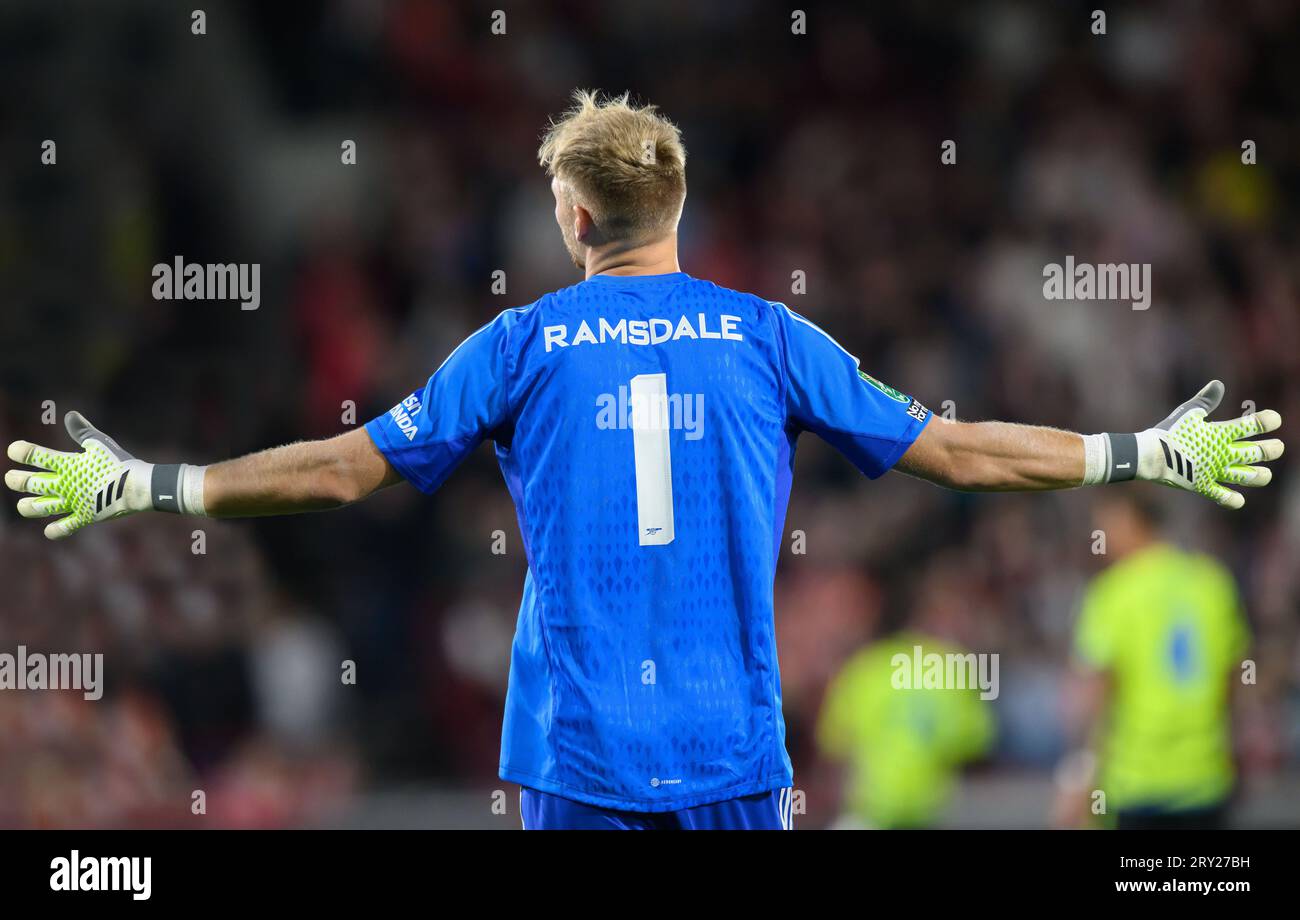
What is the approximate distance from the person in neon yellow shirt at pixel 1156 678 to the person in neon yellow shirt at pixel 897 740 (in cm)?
70

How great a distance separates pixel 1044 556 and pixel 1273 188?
324cm

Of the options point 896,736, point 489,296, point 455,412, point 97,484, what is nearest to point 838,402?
point 455,412

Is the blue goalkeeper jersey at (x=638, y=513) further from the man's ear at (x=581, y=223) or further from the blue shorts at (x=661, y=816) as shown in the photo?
the man's ear at (x=581, y=223)

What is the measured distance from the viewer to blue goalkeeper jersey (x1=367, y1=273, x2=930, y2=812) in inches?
120

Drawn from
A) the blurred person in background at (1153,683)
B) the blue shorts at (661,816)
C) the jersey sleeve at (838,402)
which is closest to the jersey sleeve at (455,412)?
the jersey sleeve at (838,402)

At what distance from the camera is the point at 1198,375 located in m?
8.92

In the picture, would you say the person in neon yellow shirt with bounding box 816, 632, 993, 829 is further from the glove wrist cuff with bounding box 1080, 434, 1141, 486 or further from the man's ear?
the man's ear

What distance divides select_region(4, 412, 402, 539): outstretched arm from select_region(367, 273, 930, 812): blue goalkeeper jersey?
0.09 m

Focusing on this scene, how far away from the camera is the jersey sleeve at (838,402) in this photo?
3170 millimetres

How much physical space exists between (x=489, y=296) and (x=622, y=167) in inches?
226

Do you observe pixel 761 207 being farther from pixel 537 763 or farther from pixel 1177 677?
pixel 537 763
